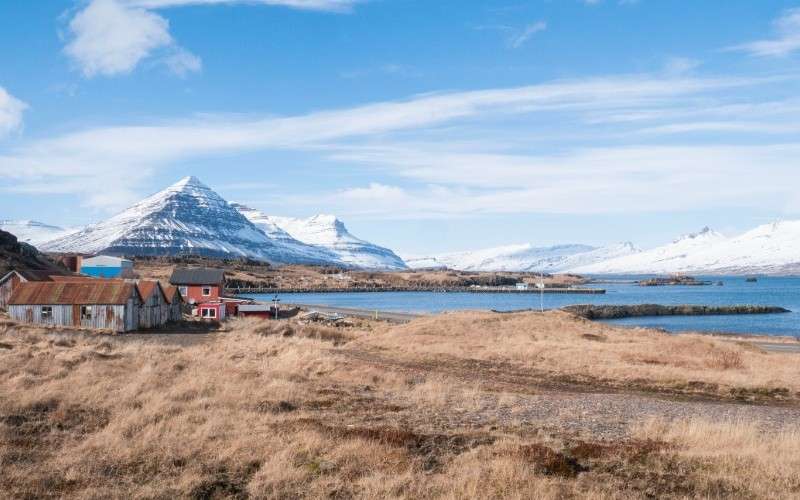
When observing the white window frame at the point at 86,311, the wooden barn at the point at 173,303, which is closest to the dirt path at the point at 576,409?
the white window frame at the point at 86,311

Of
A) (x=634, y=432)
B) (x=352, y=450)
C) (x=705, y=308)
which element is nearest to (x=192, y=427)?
(x=352, y=450)

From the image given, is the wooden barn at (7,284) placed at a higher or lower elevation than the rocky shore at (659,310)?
higher

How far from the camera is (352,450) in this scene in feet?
48.2

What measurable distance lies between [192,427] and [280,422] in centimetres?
218

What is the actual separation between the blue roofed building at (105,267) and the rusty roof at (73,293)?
176 ft

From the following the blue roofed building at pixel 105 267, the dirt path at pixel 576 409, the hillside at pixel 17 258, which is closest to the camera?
the dirt path at pixel 576 409

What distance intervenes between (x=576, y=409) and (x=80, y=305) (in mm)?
47142

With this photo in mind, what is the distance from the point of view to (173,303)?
6906 cm

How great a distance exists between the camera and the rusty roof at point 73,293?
5794 cm

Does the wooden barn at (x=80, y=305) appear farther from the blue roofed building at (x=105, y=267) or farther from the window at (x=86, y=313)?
the blue roofed building at (x=105, y=267)

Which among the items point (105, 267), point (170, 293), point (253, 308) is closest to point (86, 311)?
point (170, 293)

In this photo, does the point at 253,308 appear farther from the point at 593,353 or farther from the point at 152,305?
the point at 593,353

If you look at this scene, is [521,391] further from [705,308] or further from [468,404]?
[705,308]

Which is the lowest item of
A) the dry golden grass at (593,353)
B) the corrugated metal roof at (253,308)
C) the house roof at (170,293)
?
the dry golden grass at (593,353)
